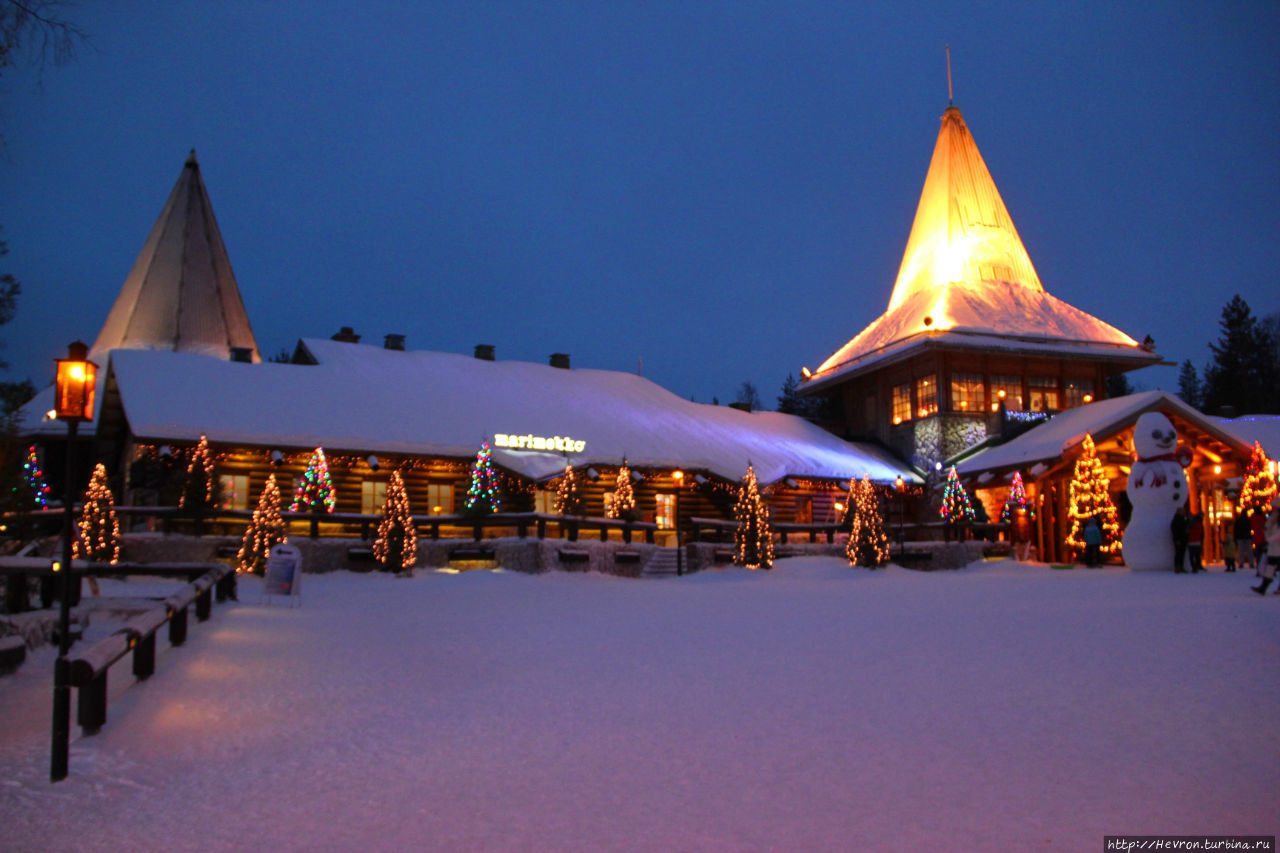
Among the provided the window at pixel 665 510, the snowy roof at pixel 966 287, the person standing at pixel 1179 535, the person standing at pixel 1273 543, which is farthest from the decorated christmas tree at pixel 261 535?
the snowy roof at pixel 966 287

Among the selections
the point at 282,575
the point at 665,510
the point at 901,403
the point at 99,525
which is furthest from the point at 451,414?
the point at 901,403

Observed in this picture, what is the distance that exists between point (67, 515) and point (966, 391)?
32003mm

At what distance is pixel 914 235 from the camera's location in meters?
40.2

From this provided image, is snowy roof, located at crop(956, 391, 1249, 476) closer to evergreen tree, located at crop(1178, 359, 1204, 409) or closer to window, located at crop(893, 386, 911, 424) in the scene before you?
window, located at crop(893, 386, 911, 424)

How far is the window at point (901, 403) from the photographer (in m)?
36.2

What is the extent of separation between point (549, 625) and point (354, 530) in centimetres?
1624

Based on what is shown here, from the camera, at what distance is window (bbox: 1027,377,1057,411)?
3534 cm

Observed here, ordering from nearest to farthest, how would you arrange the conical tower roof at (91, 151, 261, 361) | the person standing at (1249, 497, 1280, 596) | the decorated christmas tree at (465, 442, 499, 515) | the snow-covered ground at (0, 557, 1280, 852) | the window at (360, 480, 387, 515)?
the snow-covered ground at (0, 557, 1280, 852) < the person standing at (1249, 497, 1280, 596) < the decorated christmas tree at (465, 442, 499, 515) < the window at (360, 480, 387, 515) < the conical tower roof at (91, 151, 261, 361)

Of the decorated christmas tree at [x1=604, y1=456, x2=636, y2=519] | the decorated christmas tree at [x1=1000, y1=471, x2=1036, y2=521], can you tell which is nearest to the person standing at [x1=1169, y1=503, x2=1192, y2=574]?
the decorated christmas tree at [x1=1000, y1=471, x2=1036, y2=521]

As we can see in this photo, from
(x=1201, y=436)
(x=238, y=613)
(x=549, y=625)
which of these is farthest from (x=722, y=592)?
(x=1201, y=436)

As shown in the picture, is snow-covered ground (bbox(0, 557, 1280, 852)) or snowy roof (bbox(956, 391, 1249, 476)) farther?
snowy roof (bbox(956, 391, 1249, 476))

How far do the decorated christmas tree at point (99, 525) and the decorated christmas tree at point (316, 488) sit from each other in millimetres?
4028

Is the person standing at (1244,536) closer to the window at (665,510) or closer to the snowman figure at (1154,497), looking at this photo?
the snowman figure at (1154,497)

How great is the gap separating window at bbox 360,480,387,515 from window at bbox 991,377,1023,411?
21111 mm
